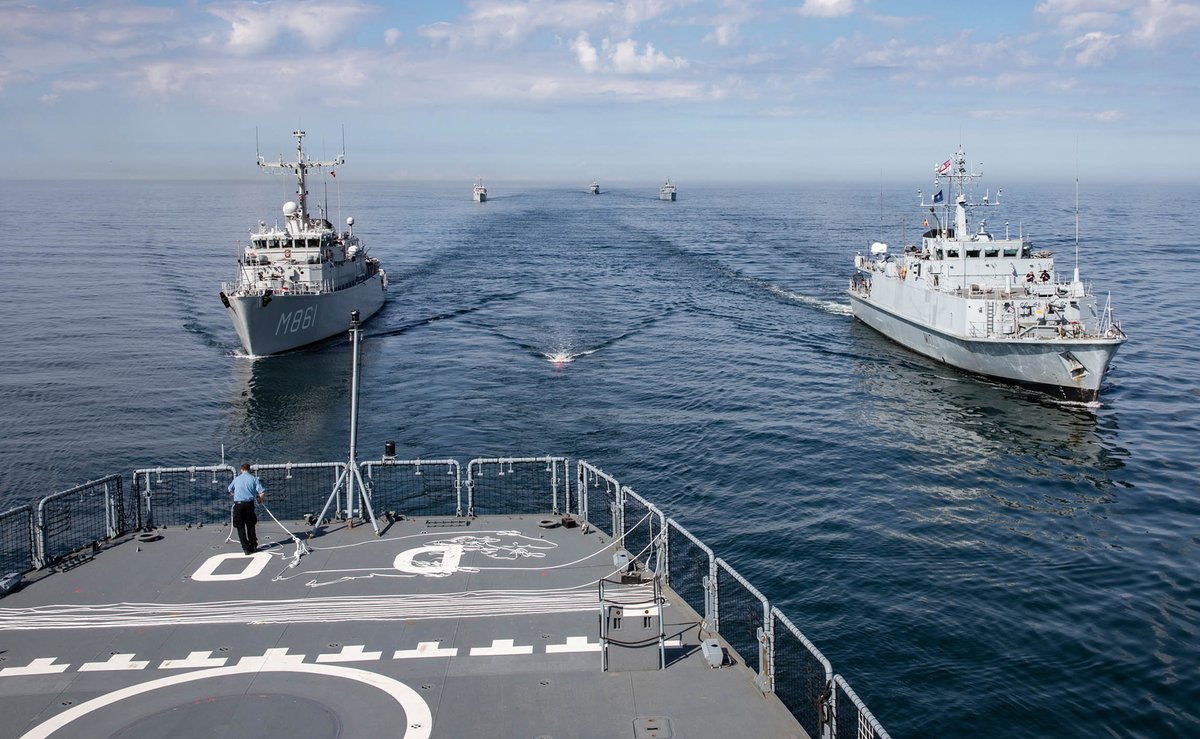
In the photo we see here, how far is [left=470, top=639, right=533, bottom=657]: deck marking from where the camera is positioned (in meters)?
13.3

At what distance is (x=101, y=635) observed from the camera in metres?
13.8

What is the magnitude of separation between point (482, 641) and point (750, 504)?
59.8 ft

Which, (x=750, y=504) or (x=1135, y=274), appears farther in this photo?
A: (x=1135, y=274)

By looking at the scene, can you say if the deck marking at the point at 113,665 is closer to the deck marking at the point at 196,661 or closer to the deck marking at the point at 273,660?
the deck marking at the point at 196,661

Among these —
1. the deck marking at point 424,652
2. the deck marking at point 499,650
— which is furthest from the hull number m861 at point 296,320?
the deck marking at point 499,650

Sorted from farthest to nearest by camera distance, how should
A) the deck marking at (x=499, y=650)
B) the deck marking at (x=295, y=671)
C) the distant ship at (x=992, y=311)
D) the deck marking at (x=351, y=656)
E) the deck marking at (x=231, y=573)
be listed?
the distant ship at (x=992, y=311) → the deck marking at (x=231, y=573) → the deck marking at (x=499, y=650) → the deck marking at (x=351, y=656) → the deck marking at (x=295, y=671)

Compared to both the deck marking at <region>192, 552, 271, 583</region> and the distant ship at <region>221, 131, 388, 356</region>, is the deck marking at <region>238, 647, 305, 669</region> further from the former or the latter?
the distant ship at <region>221, 131, 388, 356</region>

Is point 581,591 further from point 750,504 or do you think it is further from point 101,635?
point 750,504

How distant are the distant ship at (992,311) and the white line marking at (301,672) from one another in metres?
38.6

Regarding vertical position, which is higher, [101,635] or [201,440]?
[101,635]

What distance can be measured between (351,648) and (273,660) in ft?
3.51

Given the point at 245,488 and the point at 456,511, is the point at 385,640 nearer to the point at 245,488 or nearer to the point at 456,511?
the point at 245,488

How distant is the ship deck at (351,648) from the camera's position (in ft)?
38.1

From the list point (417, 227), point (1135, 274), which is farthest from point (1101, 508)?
point (417, 227)
